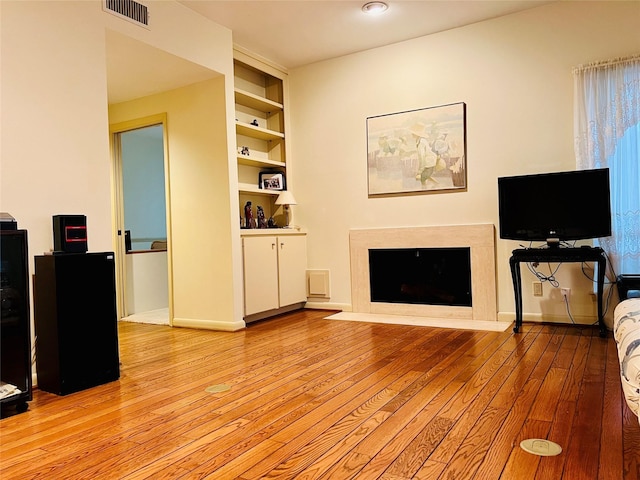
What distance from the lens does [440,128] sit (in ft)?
14.4

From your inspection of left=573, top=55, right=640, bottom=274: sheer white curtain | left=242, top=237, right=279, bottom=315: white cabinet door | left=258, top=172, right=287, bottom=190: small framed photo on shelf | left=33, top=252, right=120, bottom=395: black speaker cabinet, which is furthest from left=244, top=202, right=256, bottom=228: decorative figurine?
left=573, top=55, right=640, bottom=274: sheer white curtain

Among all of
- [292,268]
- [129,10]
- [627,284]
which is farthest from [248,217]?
[627,284]

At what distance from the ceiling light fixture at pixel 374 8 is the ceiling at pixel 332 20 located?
46mm

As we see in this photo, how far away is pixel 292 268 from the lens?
4.92 m

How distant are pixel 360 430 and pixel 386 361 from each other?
3.52 ft

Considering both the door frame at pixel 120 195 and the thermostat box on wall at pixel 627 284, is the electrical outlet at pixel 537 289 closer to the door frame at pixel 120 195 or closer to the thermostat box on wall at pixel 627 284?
the thermostat box on wall at pixel 627 284

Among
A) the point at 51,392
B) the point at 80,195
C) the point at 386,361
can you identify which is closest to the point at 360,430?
the point at 386,361

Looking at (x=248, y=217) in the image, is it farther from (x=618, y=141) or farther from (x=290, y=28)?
(x=618, y=141)

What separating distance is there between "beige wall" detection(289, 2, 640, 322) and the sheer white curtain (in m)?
0.15

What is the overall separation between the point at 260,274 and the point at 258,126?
5.43 ft

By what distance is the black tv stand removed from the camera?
3.37 meters

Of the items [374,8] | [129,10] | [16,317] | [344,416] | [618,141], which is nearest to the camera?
[344,416]

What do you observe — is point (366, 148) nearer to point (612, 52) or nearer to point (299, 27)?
point (299, 27)

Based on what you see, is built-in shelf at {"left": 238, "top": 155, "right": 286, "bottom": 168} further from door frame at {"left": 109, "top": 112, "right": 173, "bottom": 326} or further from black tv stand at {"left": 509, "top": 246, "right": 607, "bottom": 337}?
black tv stand at {"left": 509, "top": 246, "right": 607, "bottom": 337}
